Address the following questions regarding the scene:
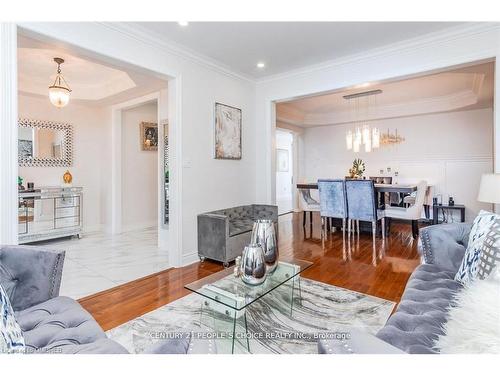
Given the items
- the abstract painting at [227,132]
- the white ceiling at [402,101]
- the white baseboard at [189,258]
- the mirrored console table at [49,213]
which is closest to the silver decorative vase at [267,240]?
the white baseboard at [189,258]

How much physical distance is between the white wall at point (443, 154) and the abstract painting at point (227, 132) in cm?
421

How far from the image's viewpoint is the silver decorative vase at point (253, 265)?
184 cm

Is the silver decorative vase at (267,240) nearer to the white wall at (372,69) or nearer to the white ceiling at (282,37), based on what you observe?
the white ceiling at (282,37)

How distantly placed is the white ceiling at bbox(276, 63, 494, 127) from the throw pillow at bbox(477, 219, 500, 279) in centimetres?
301

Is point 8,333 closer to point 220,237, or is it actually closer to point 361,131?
point 220,237

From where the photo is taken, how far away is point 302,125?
7.77 m

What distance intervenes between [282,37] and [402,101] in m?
4.35

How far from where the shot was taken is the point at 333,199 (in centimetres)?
473

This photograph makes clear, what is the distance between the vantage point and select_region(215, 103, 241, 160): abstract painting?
4.04 m

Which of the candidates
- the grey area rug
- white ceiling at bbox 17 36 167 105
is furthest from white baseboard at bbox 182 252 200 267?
white ceiling at bbox 17 36 167 105

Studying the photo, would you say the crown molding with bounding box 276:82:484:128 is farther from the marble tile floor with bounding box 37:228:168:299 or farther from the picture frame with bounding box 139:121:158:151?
the marble tile floor with bounding box 37:228:168:299

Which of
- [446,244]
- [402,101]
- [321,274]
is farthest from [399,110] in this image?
[446,244]
